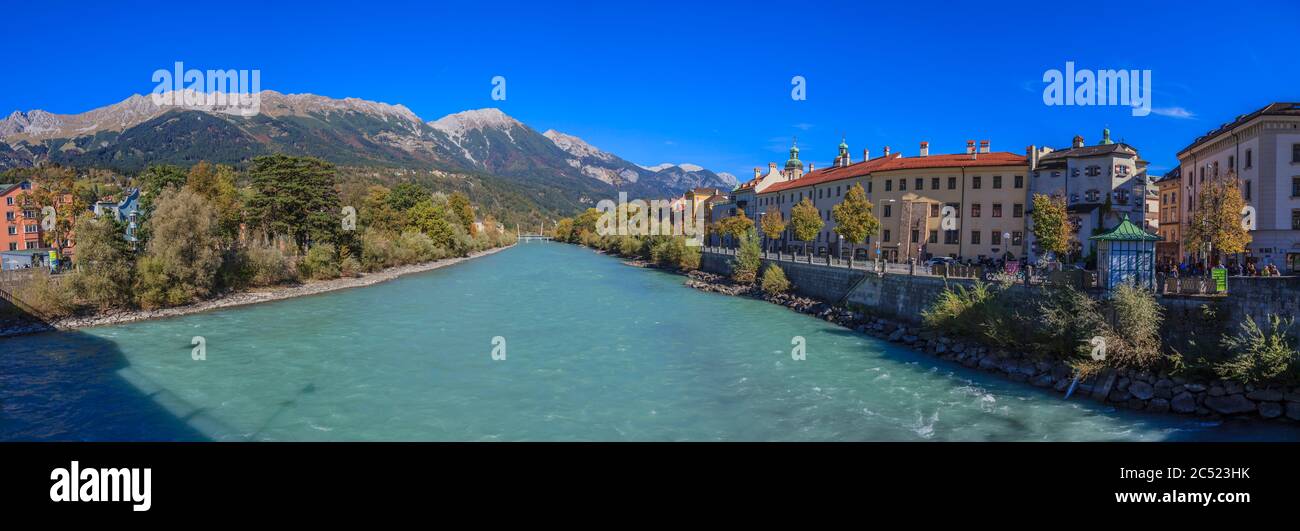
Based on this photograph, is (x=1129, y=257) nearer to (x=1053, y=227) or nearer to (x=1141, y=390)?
(x=1141, y=390)

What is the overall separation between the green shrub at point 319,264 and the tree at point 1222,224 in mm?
55873

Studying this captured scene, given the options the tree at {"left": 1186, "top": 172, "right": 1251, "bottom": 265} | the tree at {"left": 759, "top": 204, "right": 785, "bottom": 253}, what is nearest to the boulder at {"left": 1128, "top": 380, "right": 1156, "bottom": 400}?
the tree at {"left": 1186, "top": 172, "right": 1251, "bottom": 265}

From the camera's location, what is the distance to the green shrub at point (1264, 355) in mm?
16375

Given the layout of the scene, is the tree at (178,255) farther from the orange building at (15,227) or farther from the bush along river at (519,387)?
the orange building at (15,227)

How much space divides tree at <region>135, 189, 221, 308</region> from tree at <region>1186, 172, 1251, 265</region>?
168 feet

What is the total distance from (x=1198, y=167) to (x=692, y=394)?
38.2m

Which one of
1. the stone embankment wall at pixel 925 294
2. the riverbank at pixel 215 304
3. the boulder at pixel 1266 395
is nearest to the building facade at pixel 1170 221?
the stone embankment wall at pixel 925 294

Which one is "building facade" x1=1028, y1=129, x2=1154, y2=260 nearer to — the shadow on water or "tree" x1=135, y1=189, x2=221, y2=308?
the shadow on water

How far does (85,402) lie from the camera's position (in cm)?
1792
